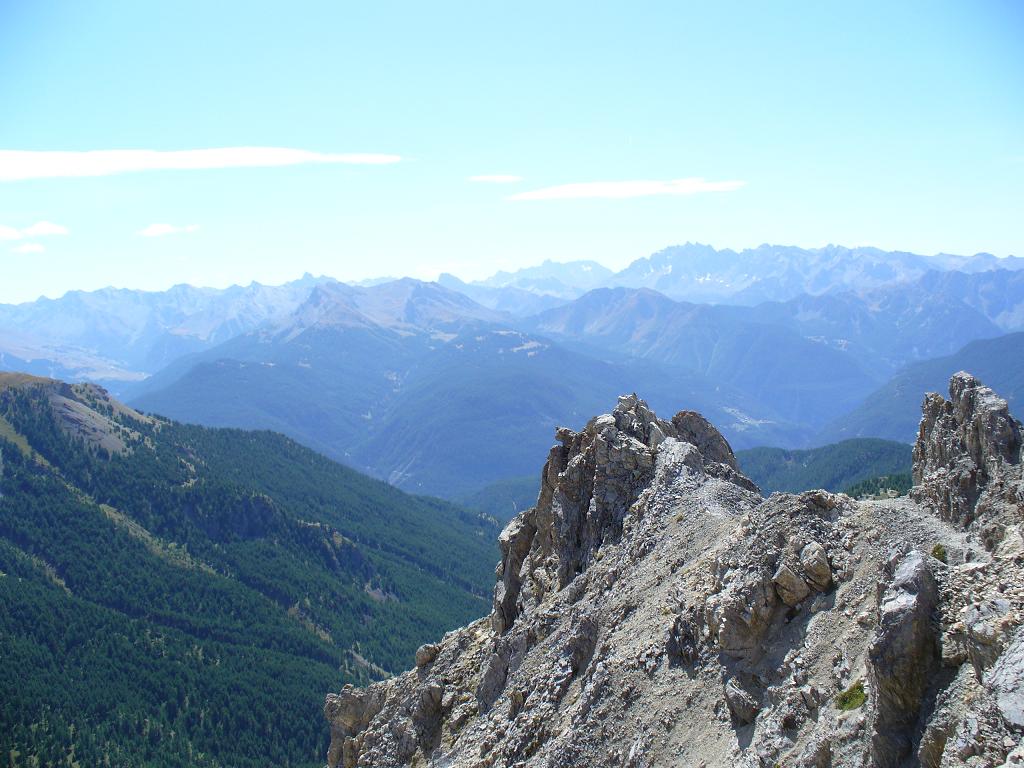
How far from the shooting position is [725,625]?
3130 centimetres

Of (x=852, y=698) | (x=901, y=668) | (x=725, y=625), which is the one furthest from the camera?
(x=725, y=625)

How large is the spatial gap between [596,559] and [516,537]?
11.4 meters

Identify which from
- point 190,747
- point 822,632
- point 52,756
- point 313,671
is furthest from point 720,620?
Result: point 313,671

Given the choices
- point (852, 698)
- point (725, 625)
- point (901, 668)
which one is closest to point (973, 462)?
point (725, 625)

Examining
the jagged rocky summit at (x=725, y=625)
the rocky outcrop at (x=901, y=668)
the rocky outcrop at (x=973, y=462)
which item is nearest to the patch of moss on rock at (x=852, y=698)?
the jagged rocky summit at (x=725, y=625)

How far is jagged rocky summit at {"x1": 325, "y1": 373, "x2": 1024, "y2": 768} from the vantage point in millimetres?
21375

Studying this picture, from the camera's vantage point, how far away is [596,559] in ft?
160

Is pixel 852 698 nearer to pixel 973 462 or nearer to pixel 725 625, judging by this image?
pixel 725 625

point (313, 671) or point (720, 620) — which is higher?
point (720, 620)

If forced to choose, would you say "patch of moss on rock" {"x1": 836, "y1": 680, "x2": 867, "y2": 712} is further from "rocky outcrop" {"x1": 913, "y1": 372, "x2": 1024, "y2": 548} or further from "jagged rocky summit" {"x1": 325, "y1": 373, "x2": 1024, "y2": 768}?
"rocky outcrop" {"x1": 913, "y1": 372, "x2": 1024, "y2": 548}

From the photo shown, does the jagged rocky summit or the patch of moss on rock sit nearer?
the jagged rocky summit

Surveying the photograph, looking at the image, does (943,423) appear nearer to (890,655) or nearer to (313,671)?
(890,655)

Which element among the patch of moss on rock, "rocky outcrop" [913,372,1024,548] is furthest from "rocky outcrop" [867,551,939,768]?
"rocky outcrop" [913,372,1024,548]

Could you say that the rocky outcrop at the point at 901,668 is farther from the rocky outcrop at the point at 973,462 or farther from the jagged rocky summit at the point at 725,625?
the rocky outcrop at the point at 973,462
